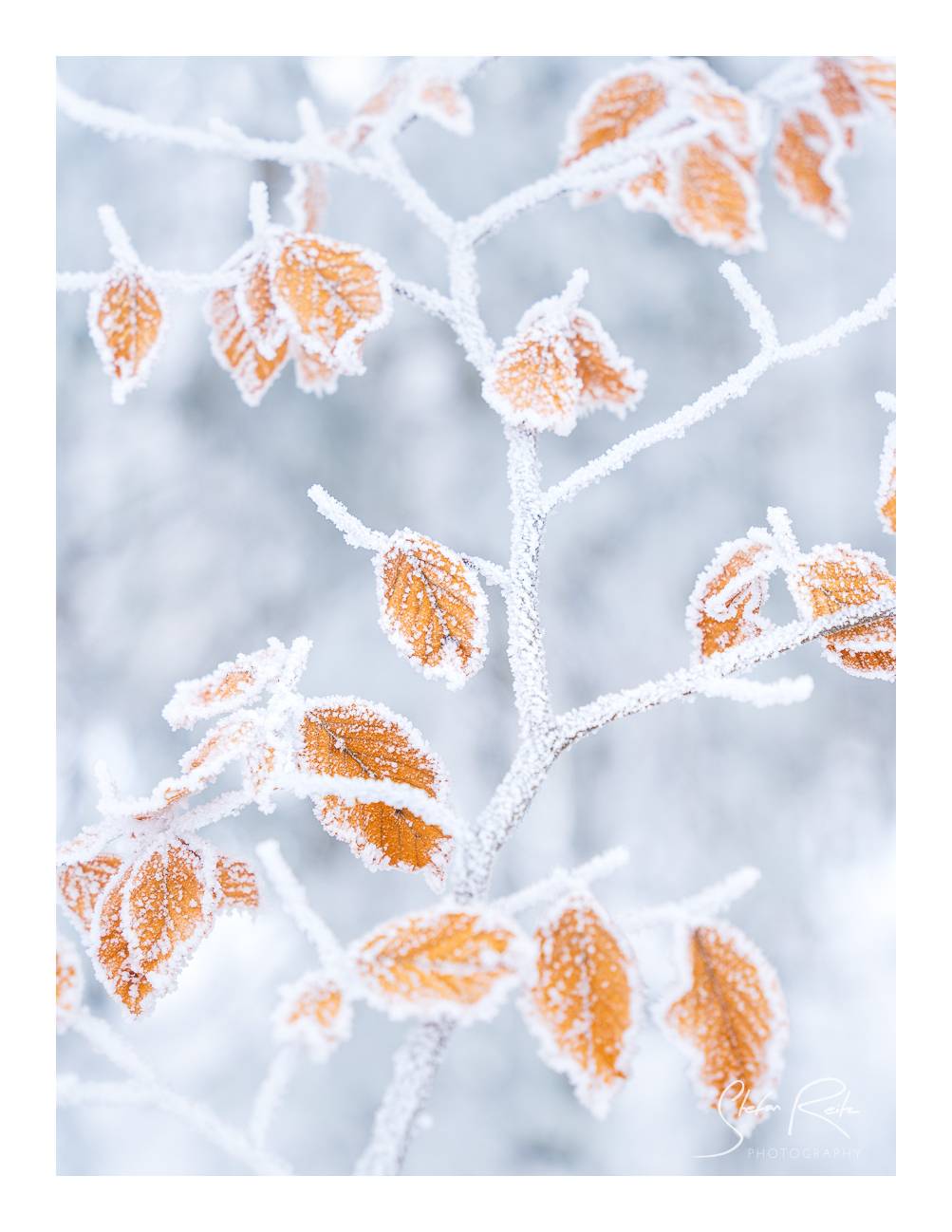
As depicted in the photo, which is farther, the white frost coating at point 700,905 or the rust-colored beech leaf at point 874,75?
the rust-colored beech leaf at point 874,75

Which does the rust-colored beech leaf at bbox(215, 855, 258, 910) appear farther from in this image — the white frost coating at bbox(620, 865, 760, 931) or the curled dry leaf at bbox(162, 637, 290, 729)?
the white frost coating at bbox(620, 865, 760, 931)

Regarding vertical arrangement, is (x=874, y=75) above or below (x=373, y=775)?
above

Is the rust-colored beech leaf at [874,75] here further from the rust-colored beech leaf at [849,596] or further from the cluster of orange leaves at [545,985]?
the cluster of orange leaves at [545,985]

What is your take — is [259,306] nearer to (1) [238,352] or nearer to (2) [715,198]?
(1) [238,352]

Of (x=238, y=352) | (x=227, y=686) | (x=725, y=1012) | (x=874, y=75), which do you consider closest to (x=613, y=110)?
(x=874, y=75)
